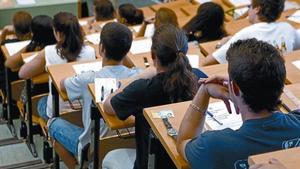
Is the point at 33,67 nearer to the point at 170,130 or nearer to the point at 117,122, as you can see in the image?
the point at 117,122

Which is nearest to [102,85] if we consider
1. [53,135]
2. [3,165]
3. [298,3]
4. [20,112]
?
[53,135]

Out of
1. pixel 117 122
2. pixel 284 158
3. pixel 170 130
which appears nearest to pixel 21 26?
pixel 117 122

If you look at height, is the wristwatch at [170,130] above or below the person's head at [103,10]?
above

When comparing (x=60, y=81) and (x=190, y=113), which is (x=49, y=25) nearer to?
(x=60, y=81)

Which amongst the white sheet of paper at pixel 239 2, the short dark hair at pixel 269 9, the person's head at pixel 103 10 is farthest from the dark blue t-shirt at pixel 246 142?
the white sheet of paper at pixel 239 2

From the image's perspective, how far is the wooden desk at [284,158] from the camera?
1.60 m

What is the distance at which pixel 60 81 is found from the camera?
10.6 feet

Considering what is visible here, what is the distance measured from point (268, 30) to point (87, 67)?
1.19 m

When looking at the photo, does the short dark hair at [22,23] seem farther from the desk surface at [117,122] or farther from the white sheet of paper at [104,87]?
the desk surface at [117,122]

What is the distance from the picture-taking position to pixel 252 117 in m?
1.92

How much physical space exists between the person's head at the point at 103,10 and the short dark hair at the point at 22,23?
52.0 inches

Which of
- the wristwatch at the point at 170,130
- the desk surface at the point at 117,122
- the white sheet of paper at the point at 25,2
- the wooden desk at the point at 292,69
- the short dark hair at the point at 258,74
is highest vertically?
the short dark hair at the point at 258,74

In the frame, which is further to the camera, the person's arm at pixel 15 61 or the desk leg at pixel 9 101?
the desk leg at pixel 9 101

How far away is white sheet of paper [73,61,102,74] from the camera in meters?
3.39
